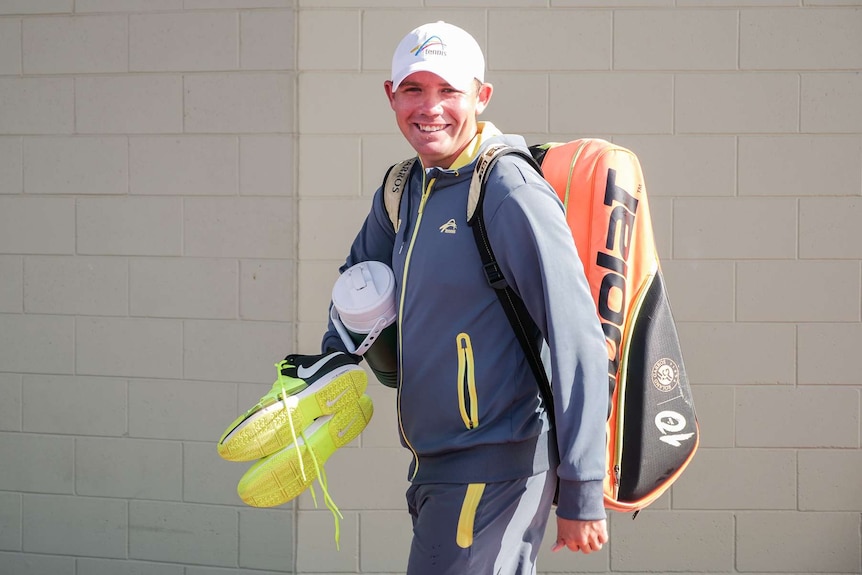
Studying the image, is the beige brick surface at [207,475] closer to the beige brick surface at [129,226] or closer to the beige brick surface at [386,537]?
the beige brick surface at [386,537]

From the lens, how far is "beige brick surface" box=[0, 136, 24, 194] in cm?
448

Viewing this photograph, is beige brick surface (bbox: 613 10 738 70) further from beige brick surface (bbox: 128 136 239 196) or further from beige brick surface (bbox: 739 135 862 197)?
beige brick surface (bbox: 128 136 239 196)

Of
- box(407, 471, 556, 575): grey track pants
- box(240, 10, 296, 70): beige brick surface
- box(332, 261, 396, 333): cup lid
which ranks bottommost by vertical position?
box(407, 471, 556, 575): grey track pants

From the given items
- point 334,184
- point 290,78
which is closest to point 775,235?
point 334,184

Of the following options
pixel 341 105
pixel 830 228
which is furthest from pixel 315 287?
pixel 830 228

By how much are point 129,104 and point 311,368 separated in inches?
82.5

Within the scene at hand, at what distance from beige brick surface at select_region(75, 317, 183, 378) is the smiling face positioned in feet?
6.96

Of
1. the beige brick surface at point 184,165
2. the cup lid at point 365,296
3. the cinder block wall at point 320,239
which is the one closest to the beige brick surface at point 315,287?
the cinder block wall at point 320,239

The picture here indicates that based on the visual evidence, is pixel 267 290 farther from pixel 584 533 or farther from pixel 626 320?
pixel 584 533

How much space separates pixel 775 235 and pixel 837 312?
40 centimetres

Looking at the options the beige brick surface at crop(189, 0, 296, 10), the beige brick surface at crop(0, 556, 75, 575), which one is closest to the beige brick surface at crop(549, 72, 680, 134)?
the beige brick surface at crop(189, 0, 296, 10)

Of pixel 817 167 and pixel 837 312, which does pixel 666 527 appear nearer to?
pixel 837 312

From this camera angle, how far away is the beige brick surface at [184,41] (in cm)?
424

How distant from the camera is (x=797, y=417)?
4.19m
